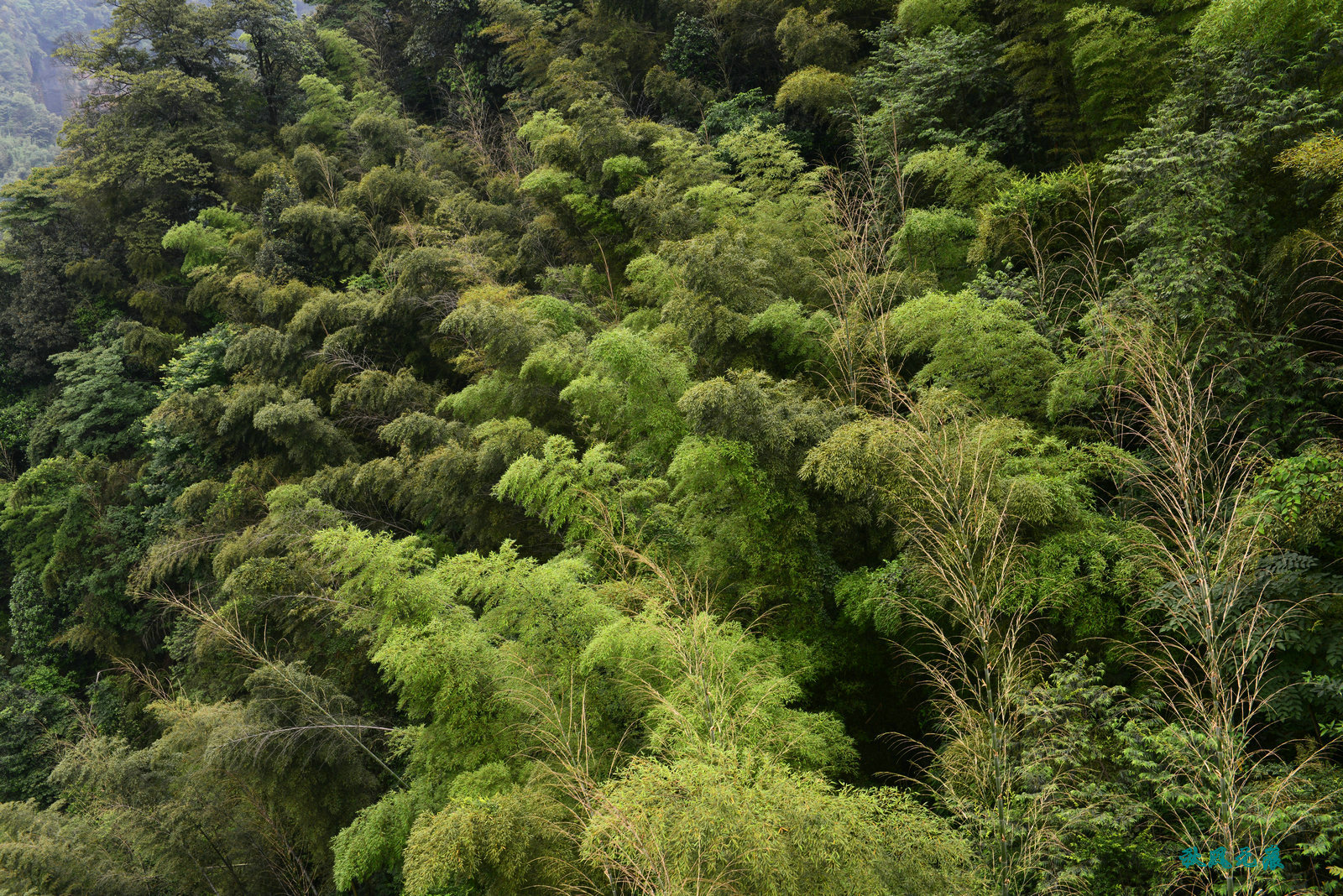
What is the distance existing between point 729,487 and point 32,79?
6202 centimetres

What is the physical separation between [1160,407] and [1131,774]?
1.93 meters

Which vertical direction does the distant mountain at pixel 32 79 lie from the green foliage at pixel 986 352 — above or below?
above

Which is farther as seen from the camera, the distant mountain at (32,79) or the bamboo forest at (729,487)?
the distant mountain at (32,79)

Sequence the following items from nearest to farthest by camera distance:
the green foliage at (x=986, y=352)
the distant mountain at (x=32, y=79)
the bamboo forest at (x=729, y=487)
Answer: the bamboo forest at (x=729, y=487)
the green foliage at (x=986, y=352)
the distant mountain at (x=32, y=79)

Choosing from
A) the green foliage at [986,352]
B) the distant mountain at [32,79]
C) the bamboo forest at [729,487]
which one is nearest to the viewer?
the bamboo forest at [729,487]

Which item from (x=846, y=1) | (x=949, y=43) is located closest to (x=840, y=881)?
(x=949, y=43)

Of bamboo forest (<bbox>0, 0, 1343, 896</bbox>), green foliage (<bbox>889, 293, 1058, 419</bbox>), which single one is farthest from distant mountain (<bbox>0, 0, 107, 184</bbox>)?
green foliage (<bbox>889, 293, 1058, 419</bbox>)

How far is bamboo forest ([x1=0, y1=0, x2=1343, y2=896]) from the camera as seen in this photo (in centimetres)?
325

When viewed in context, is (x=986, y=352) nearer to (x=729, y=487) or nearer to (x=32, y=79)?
(x=729, y=487)

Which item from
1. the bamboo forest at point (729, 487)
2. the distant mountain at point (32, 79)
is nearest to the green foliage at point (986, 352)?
the bamboo forest at point (729, 487)

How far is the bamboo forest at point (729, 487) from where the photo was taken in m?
3.25

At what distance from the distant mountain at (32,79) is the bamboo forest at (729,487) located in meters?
32.0

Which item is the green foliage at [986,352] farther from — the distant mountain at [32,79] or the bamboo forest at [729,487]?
the distant mountain at [32,79]

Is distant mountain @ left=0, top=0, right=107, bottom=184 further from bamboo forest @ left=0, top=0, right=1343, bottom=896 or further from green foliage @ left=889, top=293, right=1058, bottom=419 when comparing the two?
green foliage @ left=889, top=293, right=1058, bottom=419
